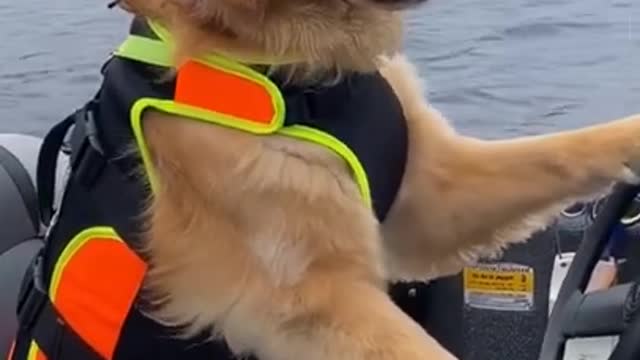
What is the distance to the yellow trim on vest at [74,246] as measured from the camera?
1947 mm

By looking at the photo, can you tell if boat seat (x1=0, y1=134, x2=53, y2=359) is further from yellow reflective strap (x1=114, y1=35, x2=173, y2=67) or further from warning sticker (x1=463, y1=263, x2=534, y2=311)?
warning sticker (x1=463, y1=263, x2=534, y2=311)

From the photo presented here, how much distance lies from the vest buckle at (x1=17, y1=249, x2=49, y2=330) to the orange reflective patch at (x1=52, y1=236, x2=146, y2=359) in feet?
0.17

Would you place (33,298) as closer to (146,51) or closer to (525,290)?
(146,51)

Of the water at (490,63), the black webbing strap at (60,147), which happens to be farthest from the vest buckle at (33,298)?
the water at (490,63)

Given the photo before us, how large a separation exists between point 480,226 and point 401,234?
0.12m

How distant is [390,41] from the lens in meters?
2.01

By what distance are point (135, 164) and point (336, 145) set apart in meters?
0.27

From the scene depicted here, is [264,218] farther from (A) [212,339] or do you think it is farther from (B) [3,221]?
(B) [3,221]

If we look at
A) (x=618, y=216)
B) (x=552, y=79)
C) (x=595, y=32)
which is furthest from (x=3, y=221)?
(x=595, y=32)

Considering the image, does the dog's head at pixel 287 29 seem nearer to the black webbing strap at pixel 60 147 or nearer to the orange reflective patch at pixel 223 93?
the orange reflective patch at pixel 223 93

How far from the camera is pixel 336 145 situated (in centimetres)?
187

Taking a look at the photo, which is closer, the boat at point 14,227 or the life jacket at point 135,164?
the life jacket at point 135,164

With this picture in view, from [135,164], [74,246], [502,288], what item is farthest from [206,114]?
[502,288]

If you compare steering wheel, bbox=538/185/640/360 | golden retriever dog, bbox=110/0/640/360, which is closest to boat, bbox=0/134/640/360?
steering wheel, bbox=538/185/640/360
